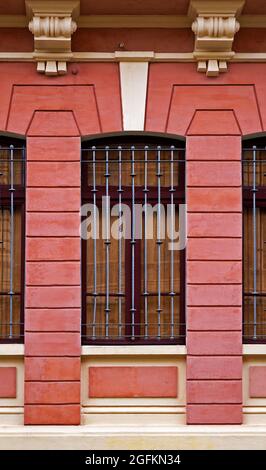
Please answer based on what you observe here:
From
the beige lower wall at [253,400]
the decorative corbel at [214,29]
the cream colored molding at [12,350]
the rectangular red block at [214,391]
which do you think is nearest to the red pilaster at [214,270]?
the rectangular red block at [214,391]

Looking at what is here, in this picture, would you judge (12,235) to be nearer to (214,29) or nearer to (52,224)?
(52,224)

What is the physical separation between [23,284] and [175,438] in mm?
2324

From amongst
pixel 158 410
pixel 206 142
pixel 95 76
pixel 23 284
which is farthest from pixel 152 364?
pixel 95 76

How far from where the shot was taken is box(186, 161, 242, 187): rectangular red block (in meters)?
9.18

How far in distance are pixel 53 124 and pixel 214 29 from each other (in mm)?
1997

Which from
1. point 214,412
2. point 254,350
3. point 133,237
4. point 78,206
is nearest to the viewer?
point 214,412

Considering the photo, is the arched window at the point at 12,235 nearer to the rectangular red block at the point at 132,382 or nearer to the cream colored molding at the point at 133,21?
the rectangular red block at the point at 132,382

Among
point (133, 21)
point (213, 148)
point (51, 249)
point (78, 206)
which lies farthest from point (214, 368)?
point (133, 21)

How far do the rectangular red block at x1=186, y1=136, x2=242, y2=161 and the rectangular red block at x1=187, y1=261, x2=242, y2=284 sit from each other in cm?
114

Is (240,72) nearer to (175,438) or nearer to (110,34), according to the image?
(110,34)

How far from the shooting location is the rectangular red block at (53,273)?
9086 millimetres

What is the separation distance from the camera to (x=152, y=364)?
9125mm

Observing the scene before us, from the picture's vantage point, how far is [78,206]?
919 centimetres
